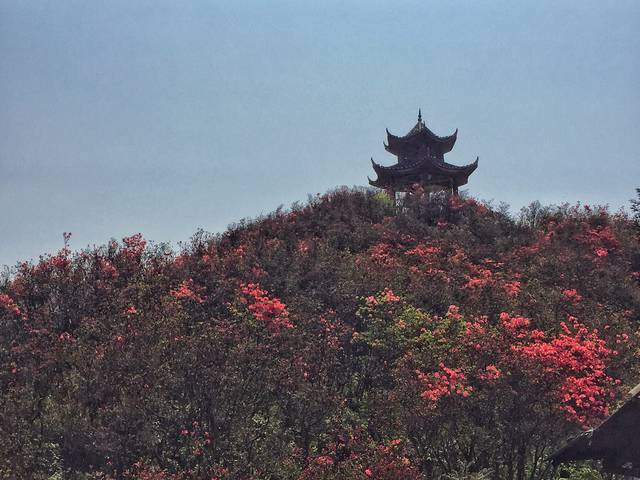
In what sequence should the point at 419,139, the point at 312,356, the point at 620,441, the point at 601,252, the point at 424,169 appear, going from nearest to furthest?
the point at 620,441 → the point at 312,356 → the point at 601,252 → the point at 424,169 → the point at 419,139

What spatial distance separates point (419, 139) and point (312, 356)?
31007 mm

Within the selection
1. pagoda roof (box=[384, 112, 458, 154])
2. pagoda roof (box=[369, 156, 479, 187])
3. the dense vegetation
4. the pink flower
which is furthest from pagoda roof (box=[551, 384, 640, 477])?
pagoda roof (box=[384, 112, 458, 154])

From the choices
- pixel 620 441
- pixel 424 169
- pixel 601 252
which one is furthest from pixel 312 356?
pixel 424 169

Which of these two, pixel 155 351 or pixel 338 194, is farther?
pixel 338 194

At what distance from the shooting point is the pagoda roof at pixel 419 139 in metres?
45.0

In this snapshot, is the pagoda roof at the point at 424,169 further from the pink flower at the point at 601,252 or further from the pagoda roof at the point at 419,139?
the pink flower at the point at 601,252

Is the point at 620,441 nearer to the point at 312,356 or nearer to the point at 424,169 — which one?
the point at 312,356

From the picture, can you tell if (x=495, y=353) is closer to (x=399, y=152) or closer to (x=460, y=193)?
(x=460, y=193)

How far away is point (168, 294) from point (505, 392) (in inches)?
533

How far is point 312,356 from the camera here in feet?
58.0

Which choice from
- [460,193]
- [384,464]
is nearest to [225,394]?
[384,464]

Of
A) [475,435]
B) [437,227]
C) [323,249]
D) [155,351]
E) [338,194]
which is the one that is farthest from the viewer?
[338,194]

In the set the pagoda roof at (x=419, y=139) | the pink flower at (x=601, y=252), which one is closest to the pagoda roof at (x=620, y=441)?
the pink flower at (x=601, y=252)

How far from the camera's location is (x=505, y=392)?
1334cm
